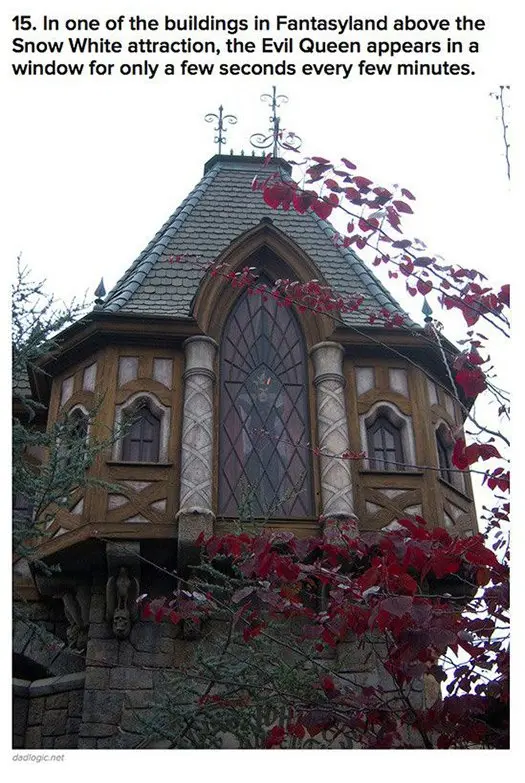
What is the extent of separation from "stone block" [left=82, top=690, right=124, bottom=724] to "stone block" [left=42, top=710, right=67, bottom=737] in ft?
2.12

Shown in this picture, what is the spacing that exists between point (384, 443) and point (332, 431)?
0.71 m

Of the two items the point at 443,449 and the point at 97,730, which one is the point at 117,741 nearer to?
the point at 97,730

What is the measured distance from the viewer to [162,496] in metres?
9.72

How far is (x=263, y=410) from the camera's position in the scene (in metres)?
10.7

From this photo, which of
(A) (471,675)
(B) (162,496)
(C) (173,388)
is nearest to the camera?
(A) (471,675)

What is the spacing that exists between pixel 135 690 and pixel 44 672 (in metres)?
1.41

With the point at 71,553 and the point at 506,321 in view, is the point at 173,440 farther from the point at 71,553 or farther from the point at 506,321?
the point at 506,321

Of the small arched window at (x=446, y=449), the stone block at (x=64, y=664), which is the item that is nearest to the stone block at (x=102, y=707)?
the stone block at (x=64, y=664)

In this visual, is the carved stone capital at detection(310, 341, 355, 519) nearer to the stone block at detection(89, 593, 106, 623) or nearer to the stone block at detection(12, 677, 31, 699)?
the stone block at detection(89, 593, 106, 623)

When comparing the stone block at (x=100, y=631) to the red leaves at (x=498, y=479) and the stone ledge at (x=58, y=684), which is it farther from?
the red leaves at (x=498, y=479)

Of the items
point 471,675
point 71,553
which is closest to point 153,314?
point 71,553

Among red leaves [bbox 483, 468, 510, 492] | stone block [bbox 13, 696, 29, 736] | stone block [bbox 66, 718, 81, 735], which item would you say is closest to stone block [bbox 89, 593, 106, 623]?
stone block [bbox 66, 718, 81, 735]

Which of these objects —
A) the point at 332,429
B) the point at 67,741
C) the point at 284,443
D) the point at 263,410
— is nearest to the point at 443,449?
the point at 332,429

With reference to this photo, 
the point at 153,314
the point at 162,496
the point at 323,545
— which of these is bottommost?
the point at 323,545
